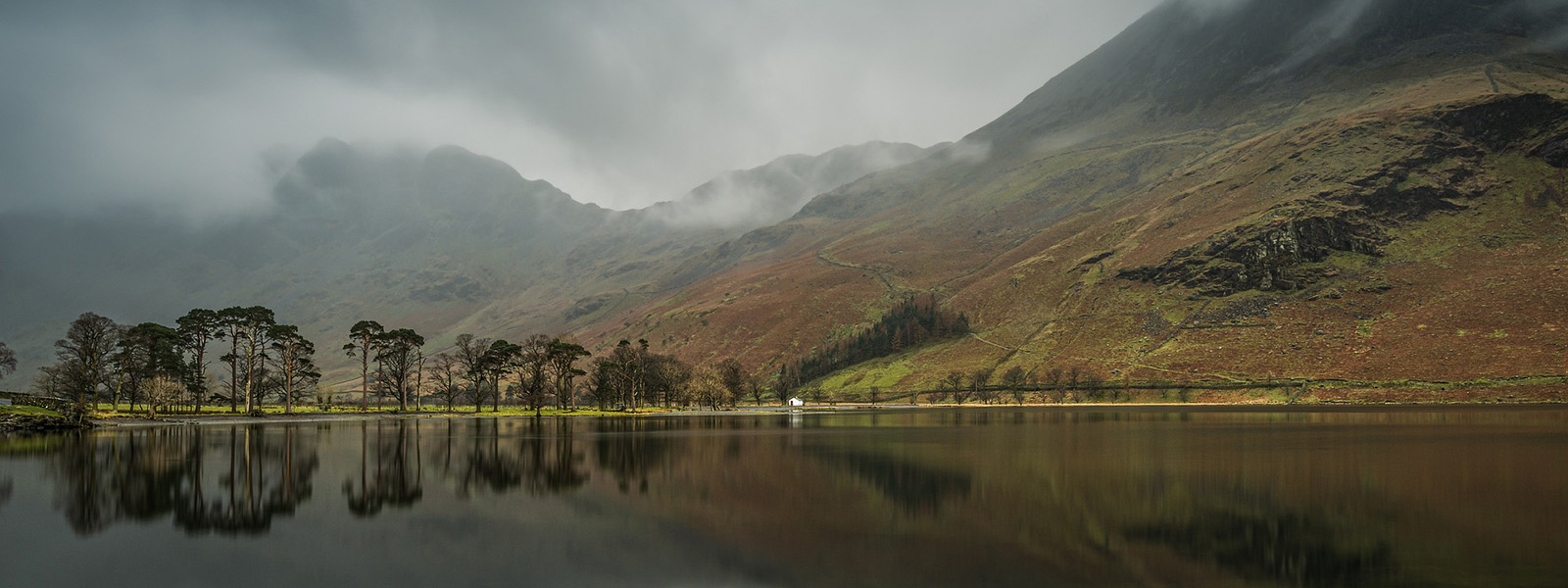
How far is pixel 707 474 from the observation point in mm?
32094

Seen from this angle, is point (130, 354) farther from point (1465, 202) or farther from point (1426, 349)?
point (1465, 202)

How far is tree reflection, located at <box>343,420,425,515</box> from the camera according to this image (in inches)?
963

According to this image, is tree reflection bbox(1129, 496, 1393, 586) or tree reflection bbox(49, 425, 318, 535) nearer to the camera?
tree reflection bbox(1129, 496, 1393, 586)

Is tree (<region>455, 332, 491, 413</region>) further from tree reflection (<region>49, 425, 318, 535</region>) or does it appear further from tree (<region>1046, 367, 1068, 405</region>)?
tree (<region>1046, 367, 1068, 405</region>)

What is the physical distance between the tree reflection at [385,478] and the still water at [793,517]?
0.22 meters

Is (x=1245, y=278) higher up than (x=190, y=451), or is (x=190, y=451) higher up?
(x=1245, y=278)

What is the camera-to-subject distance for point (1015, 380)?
17238cm

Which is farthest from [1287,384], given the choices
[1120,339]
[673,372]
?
[673,372]

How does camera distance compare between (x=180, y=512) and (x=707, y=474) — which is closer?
(x=180, y=512)

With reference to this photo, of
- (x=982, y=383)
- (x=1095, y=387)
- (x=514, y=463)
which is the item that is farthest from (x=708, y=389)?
(x=514, y=463)

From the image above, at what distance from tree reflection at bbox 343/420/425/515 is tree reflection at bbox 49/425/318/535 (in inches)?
69.8

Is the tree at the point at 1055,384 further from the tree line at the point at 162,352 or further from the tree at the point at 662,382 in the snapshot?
the tree line at the point at 162,352

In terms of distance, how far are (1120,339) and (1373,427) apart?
429ft

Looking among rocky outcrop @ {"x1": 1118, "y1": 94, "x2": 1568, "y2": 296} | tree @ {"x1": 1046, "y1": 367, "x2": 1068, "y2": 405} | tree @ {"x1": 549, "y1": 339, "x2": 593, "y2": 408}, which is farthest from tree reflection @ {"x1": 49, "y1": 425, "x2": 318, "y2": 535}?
rocky outcrop @ {"x1": 1118, "y1": 94, "x2": 1568, "y2": 296}
